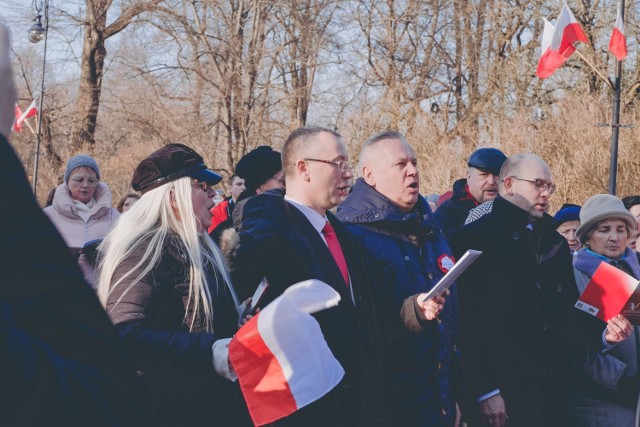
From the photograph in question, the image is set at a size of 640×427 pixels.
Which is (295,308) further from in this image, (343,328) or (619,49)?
(619,49)

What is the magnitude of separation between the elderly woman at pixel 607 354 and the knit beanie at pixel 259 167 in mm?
2166

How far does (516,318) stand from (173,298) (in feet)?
7.35

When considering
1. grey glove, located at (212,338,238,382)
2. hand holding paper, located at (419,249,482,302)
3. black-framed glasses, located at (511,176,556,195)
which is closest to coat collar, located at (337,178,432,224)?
hand holding paper, located at (419,249,482,302)

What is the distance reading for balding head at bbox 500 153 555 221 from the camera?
4695mm

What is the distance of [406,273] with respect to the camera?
394 centimetres

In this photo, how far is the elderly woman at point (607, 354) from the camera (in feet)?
15.2

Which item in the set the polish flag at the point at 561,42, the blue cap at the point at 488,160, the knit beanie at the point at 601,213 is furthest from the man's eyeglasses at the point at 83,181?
the polish flag at the point at 561,42

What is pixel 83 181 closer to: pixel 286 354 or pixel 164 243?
pixel 164 243

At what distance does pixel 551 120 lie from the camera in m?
17.7

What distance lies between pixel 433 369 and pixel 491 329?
732 millimetres

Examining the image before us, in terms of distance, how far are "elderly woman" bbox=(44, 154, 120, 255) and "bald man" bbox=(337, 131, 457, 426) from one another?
3590mm

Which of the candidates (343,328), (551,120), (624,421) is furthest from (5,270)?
(551,120)

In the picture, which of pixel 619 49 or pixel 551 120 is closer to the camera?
pixel 619 49

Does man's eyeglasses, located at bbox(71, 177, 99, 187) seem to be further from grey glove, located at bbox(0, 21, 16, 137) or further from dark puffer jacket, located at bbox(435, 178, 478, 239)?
grey glove, located at bbox(0, 21, 16, 137)
